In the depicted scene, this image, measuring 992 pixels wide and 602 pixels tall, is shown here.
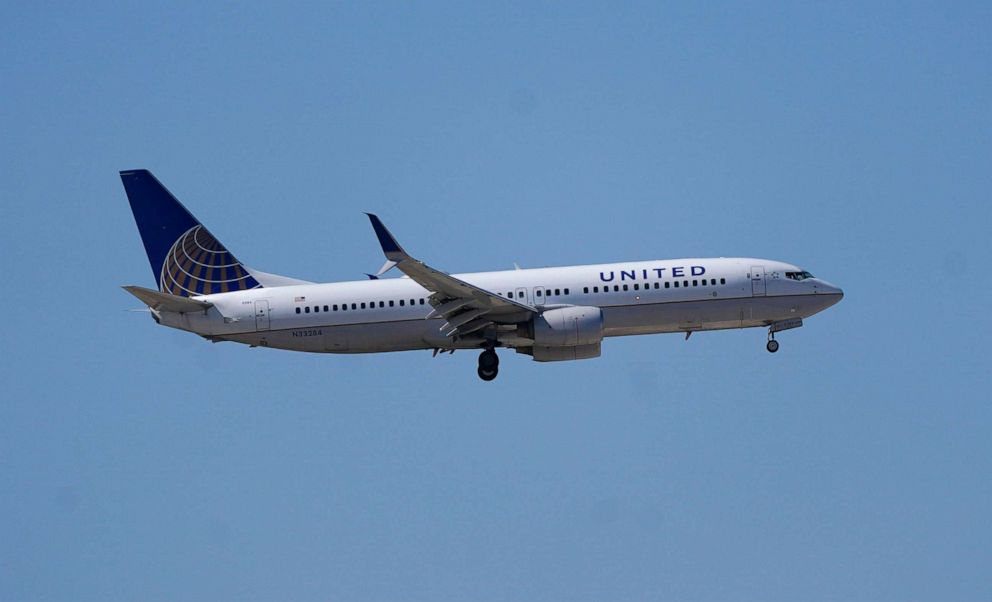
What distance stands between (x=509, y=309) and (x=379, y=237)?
703 cm

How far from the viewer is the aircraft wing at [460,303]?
2208 inches

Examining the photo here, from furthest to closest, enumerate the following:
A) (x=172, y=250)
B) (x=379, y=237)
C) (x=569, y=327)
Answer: (x=172, y=250)
(x=569, y=327)
(x=379, y=237)

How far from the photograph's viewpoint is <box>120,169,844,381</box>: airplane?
192 ft

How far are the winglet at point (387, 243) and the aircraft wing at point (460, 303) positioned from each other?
442mm

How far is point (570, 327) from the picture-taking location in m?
58.0

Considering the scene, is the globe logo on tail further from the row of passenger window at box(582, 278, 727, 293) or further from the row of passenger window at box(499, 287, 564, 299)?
the row of passenger window at box(582, 278, 727, 293)

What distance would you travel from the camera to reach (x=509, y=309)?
58438 mm

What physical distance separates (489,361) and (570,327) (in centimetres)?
368

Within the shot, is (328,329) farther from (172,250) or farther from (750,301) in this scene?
(750,301)

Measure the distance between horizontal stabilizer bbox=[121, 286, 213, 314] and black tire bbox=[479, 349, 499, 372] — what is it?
34.6 ft

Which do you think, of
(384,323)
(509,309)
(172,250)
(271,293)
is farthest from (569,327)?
(172,250)

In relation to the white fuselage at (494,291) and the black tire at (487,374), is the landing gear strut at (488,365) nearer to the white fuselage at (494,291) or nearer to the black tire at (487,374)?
the black tire at (487,374)

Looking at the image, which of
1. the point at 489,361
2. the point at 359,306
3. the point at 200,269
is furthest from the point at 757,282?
the point at 200,269

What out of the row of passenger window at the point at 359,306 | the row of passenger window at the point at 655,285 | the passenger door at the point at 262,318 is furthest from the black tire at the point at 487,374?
the passenger door at the point at 262,318
